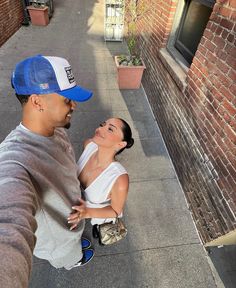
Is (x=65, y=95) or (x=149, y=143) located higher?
(x=65, y=95)

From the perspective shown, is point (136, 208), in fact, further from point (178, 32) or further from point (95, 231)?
point (178, 32)

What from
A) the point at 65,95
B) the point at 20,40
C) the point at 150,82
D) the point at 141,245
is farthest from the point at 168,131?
the point at 20,40

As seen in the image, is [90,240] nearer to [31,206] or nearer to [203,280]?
[203,280]

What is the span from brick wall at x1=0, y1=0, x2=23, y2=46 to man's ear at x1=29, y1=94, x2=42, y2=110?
20.3 feet

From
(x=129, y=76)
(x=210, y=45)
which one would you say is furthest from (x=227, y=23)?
(x=129, y=76)

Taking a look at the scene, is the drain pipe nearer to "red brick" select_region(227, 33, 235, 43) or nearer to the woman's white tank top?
the woman's white tank top

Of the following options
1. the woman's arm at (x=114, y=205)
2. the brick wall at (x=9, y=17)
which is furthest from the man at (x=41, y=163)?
the brick wall at (x=9, y=17)

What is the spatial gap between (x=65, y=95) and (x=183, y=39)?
2840mm

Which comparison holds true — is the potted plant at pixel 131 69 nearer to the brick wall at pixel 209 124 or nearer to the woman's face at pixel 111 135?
the brick wall at pixel 209 124

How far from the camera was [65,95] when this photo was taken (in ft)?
4.60

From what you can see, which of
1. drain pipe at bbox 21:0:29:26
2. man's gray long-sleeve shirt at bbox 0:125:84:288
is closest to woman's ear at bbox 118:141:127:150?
man's gray long-sleeve shirt at bbox 0:125:84:288

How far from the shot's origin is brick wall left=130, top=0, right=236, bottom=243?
6.30 feet

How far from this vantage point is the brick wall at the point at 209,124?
1920 mm

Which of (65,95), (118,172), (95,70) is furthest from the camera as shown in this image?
(95,70)
